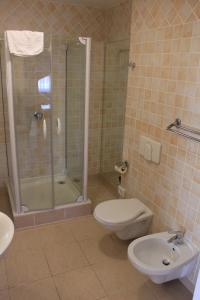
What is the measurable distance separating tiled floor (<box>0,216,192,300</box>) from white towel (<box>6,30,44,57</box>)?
1.81m

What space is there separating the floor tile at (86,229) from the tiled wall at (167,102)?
59 cm

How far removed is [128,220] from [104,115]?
70.6 inches

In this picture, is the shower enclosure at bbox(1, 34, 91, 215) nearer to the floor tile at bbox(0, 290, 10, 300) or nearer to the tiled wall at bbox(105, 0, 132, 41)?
the tiled wall at bbox(105, 0, 132, 41)

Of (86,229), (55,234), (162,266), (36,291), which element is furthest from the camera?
(86,229)

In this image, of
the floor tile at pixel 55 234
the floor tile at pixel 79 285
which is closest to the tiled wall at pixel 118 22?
the floor tile at pixel 55 234

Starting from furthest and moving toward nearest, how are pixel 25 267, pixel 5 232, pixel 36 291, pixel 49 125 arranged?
pixel 49 125 → pixel 25 267 → pixel 36 291 → pixel 5 232

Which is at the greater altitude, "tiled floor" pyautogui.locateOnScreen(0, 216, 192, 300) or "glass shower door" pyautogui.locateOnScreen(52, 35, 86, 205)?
"glass shower door" pyautogui.locateOnScreen(52, 35, 86, 205)

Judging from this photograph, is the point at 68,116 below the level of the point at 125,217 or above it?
above

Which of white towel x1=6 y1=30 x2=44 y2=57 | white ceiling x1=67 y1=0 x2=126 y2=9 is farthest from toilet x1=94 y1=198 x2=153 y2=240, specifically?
white ceiling x1=67 y1=0 x2=126 y2=9

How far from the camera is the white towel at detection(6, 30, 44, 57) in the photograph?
219cm

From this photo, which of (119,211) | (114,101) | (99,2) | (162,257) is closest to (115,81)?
(114,101)

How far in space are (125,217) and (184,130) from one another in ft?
3.14

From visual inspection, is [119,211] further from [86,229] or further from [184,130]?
[184,130]

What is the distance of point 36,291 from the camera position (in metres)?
1.99
